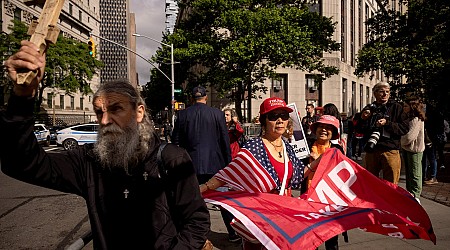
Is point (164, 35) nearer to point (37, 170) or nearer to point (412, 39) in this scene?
point (412, 39)

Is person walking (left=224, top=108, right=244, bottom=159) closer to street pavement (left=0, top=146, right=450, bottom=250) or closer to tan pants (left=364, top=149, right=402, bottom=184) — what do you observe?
street pavement (left=0, top=146, right=450, bottom=250)

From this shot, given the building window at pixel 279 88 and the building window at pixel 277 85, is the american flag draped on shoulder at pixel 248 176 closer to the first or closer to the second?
the building window at pixel 279 88

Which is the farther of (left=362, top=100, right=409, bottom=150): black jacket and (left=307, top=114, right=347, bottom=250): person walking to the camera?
(left=362, top=100, right=409, bottom=150): black jacket

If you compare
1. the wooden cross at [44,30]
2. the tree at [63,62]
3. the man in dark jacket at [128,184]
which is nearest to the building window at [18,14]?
the tree at [63,62]

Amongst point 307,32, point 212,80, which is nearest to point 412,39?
point 307,32

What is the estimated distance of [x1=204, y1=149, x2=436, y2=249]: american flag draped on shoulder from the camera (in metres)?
2.58

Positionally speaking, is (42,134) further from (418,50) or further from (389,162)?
(389,162)

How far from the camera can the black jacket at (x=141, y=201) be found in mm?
1862

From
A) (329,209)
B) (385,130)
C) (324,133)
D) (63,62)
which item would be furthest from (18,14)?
(329,209)

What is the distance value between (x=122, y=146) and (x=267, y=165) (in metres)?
1.53

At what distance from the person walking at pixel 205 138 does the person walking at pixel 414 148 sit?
3.02 meters

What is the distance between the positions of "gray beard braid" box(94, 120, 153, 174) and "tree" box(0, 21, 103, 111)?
35281 mm

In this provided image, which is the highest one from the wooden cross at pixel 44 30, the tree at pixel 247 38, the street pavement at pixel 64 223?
the tree at pixel 247 38

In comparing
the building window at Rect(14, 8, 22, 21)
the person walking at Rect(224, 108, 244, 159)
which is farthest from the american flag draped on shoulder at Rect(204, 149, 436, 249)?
the building window at Rect(14, 8, 22, 21)
